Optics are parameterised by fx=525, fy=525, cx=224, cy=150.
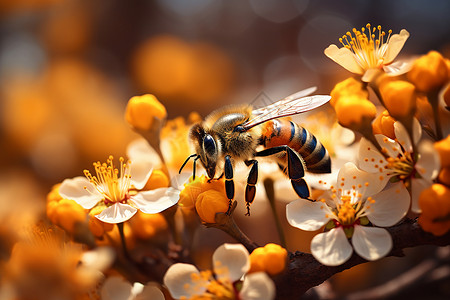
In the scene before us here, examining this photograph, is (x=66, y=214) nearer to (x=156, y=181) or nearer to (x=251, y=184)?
(x=156, y=181)

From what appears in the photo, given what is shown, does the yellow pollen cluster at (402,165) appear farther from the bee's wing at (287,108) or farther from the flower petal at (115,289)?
the flower petal at (115,289)

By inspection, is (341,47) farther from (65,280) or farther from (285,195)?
(65,280)

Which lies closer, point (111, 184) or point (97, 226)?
point (97, 226)

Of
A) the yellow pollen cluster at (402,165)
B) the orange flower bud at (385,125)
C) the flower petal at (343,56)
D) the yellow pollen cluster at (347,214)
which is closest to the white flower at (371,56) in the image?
the flower petal at (343,56)

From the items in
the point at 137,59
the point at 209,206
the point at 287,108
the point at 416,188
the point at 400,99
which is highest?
the point at 137,59

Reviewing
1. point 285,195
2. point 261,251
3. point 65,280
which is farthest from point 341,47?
point 65,280

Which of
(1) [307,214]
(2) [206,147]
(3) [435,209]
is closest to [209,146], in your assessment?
(2) [206,147]

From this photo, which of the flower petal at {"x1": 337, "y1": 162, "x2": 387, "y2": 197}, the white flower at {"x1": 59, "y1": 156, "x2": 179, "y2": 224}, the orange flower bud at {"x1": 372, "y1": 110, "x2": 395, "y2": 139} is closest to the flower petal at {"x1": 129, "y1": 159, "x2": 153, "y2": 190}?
the white flower at {"x1": 59, "y1": 156, "x2": 179, "y2": 224}
